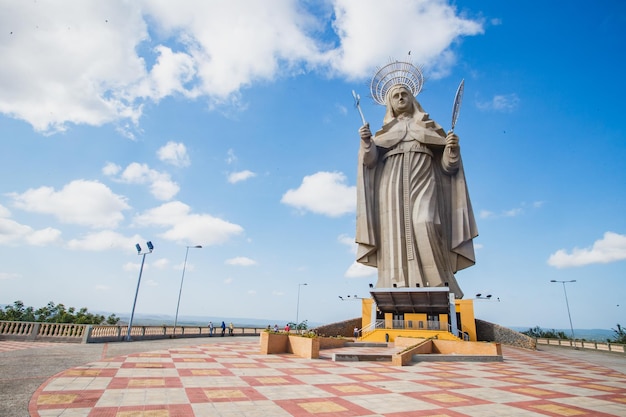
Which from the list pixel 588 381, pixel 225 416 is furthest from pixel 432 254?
pixel 225 416

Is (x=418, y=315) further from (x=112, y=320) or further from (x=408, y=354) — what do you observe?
(x=112, y=320)

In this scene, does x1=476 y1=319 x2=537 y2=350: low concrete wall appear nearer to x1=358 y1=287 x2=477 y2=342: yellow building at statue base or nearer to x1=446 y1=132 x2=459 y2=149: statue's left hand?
x1=358 y1=287 x2=477 y2=342: yellow building at statue base

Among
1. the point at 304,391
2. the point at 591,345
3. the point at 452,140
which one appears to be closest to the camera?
the point at 304,391

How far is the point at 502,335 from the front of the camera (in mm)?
27422

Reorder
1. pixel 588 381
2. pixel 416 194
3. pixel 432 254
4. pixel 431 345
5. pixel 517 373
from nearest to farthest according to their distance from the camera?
pixel 588 381
pixel 517 373
pixel 431 345
pixel 432 254
pixel 416 194

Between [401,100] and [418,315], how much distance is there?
1748 cm

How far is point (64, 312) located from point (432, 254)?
2924 cm

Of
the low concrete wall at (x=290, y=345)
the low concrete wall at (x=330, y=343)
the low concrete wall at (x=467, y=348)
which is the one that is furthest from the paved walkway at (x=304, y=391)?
the low concrete wall at (x=330, y=343)

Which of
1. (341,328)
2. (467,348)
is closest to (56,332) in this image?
(467,348)

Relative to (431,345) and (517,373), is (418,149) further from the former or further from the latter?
(517,373)

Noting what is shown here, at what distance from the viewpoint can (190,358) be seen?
12672 millimetres

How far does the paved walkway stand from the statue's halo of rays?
27317mm

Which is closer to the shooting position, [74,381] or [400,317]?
[74,381]

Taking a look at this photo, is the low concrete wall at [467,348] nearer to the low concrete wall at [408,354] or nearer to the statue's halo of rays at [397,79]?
the low concrete wall at [408,354]
